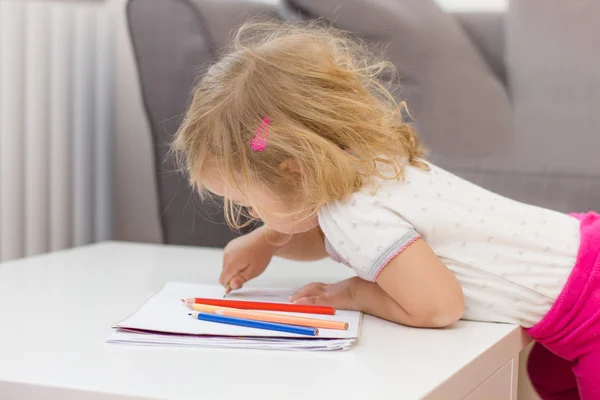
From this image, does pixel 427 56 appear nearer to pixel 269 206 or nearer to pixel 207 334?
pixel 269 206

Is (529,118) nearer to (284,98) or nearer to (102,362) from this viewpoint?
(284,98)

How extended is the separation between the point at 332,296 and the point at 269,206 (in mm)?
121

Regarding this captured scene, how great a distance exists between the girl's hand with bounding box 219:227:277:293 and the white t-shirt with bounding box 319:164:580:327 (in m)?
0.13

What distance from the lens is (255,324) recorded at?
0.69 metres

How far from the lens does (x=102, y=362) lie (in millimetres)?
600

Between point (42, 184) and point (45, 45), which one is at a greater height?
point (45, 45)

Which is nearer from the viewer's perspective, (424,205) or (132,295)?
(424,205)

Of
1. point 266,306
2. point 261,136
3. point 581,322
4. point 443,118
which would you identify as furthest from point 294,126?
point 443,118

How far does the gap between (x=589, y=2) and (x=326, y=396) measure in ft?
3.03

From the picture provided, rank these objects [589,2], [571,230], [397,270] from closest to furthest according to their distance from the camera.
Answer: [397,270] → [571,230] → [589,2]

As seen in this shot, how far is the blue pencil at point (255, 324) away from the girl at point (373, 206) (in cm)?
10

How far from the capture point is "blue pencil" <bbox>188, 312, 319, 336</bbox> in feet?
2.16

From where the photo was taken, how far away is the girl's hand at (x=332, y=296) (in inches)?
31.0

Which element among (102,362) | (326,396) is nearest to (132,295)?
(102,362)
